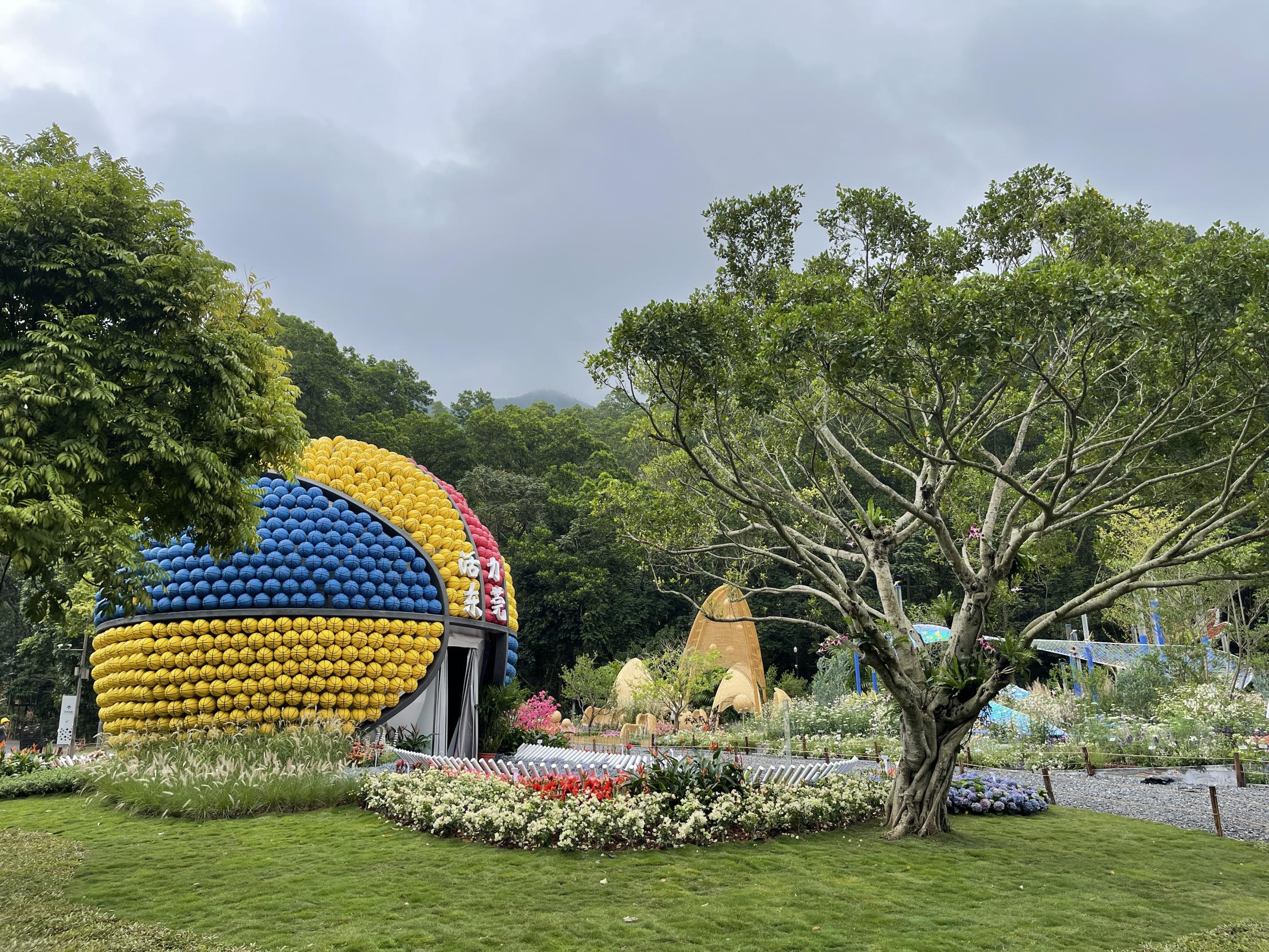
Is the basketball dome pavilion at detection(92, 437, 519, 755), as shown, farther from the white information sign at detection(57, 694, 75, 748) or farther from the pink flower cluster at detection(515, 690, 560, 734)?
the white information sign at detection(57, 694, 75, 748)

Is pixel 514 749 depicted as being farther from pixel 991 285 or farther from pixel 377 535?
pixel 991 285

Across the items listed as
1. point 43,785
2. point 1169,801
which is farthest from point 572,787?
point 1169,801

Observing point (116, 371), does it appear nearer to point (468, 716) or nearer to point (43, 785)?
point (43, 785)

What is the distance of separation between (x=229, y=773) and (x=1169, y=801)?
47.2 feet

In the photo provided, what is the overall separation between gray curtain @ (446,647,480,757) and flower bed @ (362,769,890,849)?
506cm

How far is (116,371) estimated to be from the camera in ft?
23.2

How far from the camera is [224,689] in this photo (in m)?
12.7

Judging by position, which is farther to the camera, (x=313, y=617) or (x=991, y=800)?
(x=313, y=617)

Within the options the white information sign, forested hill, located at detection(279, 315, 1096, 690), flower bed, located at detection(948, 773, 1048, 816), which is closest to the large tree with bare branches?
flower bed, located at detection(948, 773, 1048, 816)

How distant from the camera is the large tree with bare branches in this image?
8.27m

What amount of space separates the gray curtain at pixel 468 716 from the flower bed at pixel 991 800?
8871 millimetres

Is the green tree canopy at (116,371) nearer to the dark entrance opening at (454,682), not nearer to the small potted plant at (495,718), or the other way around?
the dark entrance opening at (454,682)

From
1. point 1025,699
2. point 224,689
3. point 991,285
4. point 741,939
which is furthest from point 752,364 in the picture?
point 1025,699

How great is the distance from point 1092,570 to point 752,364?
36932 millimetres
